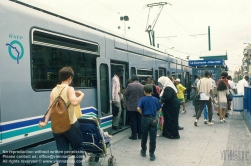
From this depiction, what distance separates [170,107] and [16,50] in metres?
4.35

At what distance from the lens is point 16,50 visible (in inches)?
164

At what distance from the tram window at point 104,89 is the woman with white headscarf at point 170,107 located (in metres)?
1.40

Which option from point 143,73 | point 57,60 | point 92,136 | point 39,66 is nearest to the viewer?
point 92,136

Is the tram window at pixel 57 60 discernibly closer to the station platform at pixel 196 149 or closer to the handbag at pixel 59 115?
the handbag at pixel 59 115

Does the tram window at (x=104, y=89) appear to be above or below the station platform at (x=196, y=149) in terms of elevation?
above

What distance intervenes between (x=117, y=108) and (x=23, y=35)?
12.9 feet

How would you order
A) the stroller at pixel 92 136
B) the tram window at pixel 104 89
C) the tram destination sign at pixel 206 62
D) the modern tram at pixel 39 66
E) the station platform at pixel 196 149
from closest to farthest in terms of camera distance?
the modern tram at pixel 39 66 → the stroller at pixel 92 136 → the station platform at pixel 196 149 → the tram window at pixel 104 89 → the tram destination sign at pixel 206 62

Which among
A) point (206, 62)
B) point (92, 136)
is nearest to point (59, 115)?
point (92, 136)

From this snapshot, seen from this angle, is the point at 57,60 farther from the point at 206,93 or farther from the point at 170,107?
the point at 206,93

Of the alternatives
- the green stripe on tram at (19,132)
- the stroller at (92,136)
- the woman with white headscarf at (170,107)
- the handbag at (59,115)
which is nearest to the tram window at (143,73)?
the woman with white headscarf at (170,107)

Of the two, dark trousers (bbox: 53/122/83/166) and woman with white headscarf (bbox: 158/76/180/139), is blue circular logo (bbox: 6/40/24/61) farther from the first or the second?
woman with white headscarf (bbox: 158/76/180/139)

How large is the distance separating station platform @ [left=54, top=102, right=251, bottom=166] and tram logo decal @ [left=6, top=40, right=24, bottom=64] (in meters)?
2.36

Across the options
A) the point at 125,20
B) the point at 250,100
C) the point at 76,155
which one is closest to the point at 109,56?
the point at 76,155

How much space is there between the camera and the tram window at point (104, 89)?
6851mm
